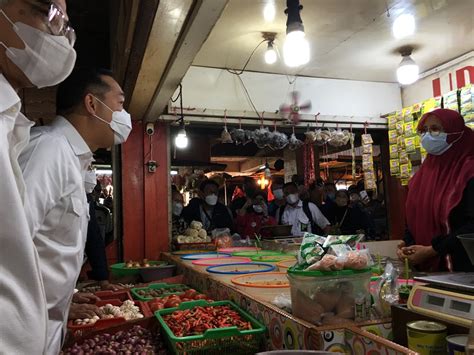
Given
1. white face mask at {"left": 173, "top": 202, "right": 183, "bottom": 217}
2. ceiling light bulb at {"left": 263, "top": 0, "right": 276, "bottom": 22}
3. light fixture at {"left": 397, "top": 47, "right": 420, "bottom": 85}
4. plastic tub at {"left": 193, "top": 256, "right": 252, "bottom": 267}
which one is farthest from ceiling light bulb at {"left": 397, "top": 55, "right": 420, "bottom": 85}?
white face mask at {"left": 173, "top": 202, "right": 183, "bottom": 217}

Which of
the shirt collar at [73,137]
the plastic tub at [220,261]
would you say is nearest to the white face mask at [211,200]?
the plastic tub at [220,261]

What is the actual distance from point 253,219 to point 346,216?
5.40ft

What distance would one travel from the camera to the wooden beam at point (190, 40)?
2.04 metres

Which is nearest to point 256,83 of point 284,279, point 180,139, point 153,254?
point 180,139

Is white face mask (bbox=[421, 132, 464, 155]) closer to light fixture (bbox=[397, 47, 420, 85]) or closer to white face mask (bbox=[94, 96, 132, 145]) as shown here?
light fixture (bbox=[397, 47, 420, 85])

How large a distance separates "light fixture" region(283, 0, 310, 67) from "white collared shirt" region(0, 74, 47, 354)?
87.4 inches

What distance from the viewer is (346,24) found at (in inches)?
164

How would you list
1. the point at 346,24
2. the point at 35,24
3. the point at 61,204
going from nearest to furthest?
the point at 35,24, the point at 61,204, the point at 346,24

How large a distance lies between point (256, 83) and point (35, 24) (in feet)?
14.7

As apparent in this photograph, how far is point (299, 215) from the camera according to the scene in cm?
643

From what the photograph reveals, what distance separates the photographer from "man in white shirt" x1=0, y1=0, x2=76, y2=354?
1.02 m

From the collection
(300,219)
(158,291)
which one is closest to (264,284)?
(158,291)

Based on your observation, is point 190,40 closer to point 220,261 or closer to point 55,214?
point 55,214

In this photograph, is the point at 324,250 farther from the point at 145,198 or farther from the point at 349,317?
the point at 145,198
